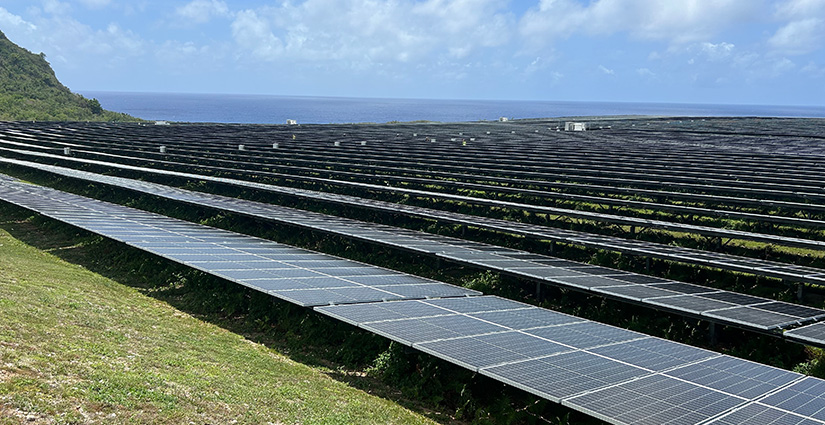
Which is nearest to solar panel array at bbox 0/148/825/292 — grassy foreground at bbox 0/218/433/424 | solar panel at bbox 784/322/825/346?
solar panel at bbox 784/322/825/346

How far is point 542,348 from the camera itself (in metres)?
12.4

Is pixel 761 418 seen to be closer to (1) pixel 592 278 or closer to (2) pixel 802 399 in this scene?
(2) pixel 802 399

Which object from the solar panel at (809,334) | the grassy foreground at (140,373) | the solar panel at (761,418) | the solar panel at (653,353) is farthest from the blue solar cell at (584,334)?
the solar panel at (761,418)

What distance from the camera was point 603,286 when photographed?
17609 millimetres

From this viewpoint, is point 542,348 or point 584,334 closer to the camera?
point 542,348

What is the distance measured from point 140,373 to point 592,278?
12.4 meters

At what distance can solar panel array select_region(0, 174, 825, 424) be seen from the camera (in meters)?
9.81

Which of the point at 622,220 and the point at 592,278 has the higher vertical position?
the point at 622,220

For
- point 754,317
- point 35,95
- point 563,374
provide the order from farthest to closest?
point 35,95 → point 754,317 → point 563,374

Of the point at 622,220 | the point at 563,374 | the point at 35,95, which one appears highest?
the point at 35,95

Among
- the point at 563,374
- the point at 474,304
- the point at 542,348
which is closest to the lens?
the point at 563,374

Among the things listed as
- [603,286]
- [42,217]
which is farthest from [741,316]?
[42,217]

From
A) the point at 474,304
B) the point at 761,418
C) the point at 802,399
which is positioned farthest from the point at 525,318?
the point at 761,418

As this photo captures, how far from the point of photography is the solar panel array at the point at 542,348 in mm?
9812
